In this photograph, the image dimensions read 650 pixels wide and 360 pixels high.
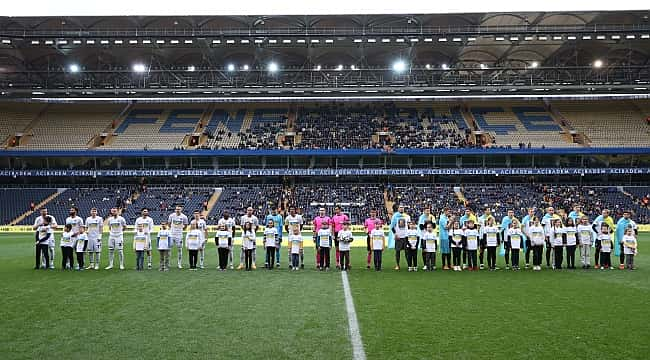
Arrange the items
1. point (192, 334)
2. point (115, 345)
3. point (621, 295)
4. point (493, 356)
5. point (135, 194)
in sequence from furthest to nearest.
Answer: point (135, 194)
point (621, 295)
point (192, 334)
point (115, 345)
point (493, 356)

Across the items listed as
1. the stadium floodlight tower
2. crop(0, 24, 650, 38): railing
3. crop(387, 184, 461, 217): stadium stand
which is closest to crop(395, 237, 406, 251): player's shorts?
crop(387, 184, 461, 217): stadium stand

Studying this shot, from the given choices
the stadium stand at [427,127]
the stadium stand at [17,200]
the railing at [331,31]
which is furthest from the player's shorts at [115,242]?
the stadium stand at [427,127]

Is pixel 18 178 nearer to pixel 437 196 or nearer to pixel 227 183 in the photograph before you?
pixel 227 183

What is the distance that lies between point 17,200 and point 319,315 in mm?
45763

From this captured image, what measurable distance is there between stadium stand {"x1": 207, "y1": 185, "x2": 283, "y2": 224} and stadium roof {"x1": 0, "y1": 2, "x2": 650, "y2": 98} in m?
9.07

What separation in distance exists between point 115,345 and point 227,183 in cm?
4309

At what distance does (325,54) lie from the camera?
4844cm

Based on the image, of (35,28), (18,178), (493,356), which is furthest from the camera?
→ (18,178)

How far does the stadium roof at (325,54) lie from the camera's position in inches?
1684

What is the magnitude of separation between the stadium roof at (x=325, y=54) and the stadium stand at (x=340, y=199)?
29.7 ft

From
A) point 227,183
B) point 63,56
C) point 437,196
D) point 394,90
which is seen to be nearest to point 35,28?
point 63,56

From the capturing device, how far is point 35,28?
142 ft

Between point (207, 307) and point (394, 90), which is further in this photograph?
point (394, 90)

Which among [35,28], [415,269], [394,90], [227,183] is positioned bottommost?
[415,269]
